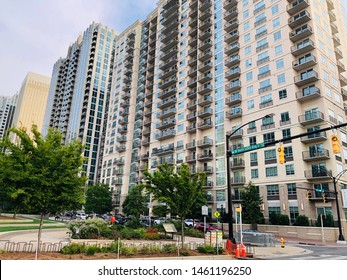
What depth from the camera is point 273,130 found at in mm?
46000

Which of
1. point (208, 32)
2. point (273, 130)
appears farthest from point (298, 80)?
point (208, 32)

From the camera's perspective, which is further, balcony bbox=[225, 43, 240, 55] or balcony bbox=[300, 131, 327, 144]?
balcony bbox=[225, 43, 240, 55]

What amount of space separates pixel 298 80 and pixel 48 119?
114761 millimetres

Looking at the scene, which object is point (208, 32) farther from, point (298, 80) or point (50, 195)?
point (50, 195)

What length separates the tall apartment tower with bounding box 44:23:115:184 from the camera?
355 ft

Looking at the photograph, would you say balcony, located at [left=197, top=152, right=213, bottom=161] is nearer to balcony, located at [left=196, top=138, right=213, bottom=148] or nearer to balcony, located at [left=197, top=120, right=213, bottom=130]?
balcony, located at [left=196, top=138, right=213, bottom=148]

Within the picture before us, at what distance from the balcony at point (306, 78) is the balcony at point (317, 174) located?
13990mm

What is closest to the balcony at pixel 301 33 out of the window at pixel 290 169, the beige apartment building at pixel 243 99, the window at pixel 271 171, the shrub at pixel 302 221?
the beige apartment building at pixel 243 99

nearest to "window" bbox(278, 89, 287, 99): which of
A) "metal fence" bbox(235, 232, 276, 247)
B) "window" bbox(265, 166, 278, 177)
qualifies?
"window" bbox(265, 166, 278, 177)

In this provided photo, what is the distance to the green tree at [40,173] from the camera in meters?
13.6

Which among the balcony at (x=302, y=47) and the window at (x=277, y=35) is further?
the window at (x=277, y=35)

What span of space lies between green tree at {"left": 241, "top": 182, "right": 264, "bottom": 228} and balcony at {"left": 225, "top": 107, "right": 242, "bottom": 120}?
47.1 ft

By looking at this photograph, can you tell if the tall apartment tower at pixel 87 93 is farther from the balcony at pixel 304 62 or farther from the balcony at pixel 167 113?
the balcony at pixel 304 62

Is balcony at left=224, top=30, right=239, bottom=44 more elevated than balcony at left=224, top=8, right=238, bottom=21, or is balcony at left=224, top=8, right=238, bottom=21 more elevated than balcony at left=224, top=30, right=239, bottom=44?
balcony at left=224, top=8, right=238, bottom=21
